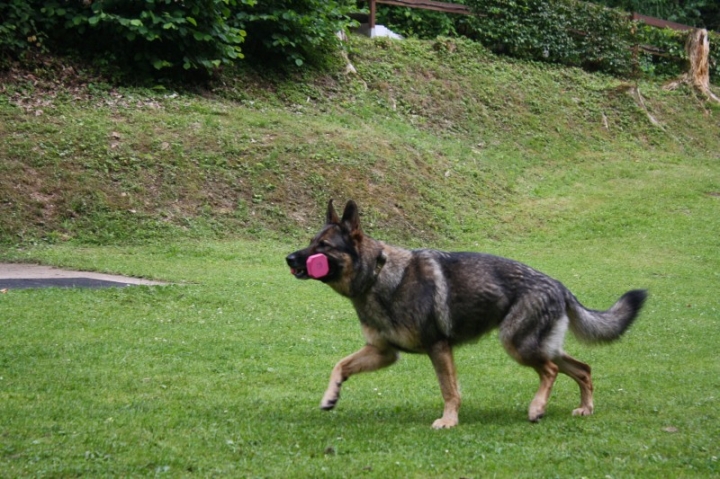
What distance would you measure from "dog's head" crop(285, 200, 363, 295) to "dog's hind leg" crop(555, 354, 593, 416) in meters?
2.13

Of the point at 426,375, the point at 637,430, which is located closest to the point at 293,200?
the point at 426,375

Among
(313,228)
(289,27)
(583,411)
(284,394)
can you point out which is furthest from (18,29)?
(583,411)

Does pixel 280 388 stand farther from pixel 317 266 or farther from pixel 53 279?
pixel 53 279

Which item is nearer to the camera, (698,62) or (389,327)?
(389,327)

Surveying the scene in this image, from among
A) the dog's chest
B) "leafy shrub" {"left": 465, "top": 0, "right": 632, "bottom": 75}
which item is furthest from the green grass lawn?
"leafy shrub" {"left": 465, "top": 0, "right": 632, "bottom": 75}

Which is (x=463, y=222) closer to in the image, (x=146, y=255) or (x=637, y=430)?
(x=146, y=255)

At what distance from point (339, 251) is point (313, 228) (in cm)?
1233

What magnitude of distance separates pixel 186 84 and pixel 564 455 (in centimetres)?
2008

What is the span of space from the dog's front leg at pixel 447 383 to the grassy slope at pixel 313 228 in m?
0.19

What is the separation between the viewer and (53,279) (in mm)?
14000

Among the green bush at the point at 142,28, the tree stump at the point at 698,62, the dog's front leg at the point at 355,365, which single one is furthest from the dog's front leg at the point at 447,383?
the tree stump at the point at 698,62

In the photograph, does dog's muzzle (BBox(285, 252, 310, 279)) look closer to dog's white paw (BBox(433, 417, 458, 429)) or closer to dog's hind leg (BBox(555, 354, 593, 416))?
dog's white paw (BBox(433, 417, 458, 429))

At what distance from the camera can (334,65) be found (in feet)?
92.8

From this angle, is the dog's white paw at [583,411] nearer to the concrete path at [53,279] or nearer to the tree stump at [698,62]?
the concrete path at [53,279]
